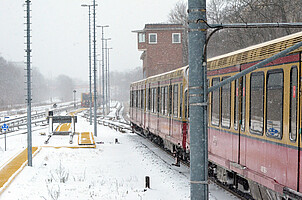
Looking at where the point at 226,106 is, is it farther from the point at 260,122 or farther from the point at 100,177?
the point at 100,177

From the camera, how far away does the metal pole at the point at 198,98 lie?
5387 millimetres

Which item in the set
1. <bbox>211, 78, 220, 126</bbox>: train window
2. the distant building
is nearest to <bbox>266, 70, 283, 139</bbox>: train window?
<bbox>211, 78, 220, 126</bbox>: train window

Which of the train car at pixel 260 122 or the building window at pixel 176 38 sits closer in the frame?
the train car at pixel 260 122

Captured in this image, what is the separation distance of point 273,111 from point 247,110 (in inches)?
51.2

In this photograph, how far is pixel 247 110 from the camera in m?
8.91

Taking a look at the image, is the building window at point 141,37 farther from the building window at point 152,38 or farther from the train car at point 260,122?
the train car at point 260,122

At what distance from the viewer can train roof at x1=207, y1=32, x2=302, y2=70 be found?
7180 millimetres

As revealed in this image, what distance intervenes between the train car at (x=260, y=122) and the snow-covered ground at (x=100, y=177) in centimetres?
185

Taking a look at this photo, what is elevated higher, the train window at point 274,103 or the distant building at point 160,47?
the distant building at point 160,47

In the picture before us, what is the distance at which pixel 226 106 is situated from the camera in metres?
10.3

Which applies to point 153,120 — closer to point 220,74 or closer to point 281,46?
point 220,74

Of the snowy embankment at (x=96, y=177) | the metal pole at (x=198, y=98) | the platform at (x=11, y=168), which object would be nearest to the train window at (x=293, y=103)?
the metal pole at (x=198, y=98)

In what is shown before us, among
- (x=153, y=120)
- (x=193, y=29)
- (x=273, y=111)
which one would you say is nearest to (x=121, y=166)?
(x=153, y=120)

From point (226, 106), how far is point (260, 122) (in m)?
2.13
